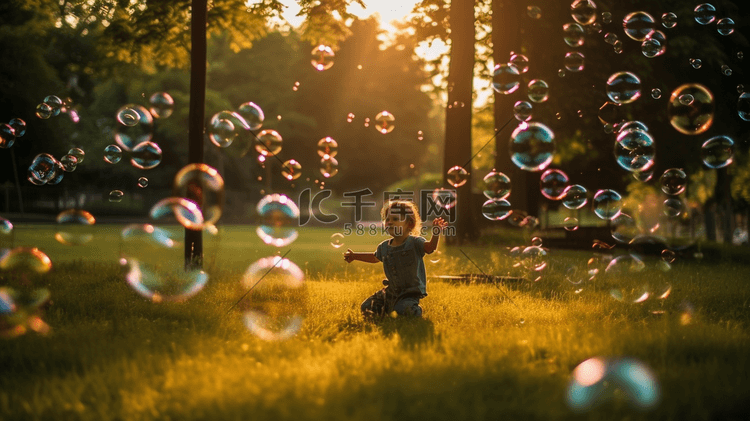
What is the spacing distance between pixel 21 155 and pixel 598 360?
28.9 meters

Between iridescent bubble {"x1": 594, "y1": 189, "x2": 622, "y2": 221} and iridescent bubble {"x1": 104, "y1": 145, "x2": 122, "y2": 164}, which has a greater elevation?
iridescent bubble {"x1": 104, "y1": 145, "x2": 122, "y2": 164}

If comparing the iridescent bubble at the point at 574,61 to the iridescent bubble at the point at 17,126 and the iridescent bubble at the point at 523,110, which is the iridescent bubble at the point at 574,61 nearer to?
the iridescent bubble at the point at 523,110

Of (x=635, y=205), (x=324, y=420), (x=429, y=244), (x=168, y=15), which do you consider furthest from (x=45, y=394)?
(x=635, y=205)

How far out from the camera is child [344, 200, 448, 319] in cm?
662

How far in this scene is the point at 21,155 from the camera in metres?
26.8

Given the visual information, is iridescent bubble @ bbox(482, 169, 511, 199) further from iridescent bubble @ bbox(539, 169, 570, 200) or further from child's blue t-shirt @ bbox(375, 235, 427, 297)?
child's blue t-shirt @ bbox(375, 235, 427, 297)

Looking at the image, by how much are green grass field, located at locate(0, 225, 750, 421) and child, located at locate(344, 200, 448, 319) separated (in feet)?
0.98

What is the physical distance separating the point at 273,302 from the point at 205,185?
2.19 m

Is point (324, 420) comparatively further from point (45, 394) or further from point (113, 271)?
point (113, 271)

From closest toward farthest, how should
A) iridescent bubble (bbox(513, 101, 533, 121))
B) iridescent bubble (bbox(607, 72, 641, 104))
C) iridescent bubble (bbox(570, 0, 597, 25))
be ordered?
iridescent bubble (bbox(607, 72, 641, 104)), iridescent bubble (bbox(570, 0, 597, 25)), iridescent bubble (bbox(513, 101, 533, 121))

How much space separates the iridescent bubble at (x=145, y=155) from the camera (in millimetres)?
9148

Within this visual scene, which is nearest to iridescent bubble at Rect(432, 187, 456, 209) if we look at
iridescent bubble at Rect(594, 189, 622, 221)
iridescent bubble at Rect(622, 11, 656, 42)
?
iridescent bubble at Rect(594, 189, 622, 221)

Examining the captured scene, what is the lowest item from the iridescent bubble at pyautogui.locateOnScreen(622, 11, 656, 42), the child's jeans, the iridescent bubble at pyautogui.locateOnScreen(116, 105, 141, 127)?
the child's jeans

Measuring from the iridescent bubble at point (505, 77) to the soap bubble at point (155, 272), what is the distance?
5.86 meters
